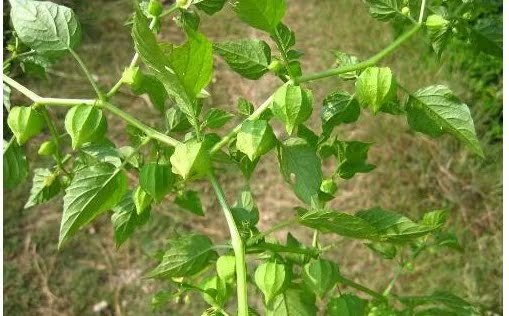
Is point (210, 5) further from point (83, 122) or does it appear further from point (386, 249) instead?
point (386, 249)

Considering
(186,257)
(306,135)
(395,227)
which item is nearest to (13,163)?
(186,257)

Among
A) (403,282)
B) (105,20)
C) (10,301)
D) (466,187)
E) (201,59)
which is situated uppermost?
(201,59)

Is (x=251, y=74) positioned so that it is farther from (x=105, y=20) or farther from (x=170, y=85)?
(x=105, y=20)

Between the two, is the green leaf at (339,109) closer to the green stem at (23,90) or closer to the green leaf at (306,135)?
the green leaf at (306,135)

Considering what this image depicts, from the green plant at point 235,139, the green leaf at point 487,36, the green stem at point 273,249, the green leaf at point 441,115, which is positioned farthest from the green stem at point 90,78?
the green leaf at point 487,36

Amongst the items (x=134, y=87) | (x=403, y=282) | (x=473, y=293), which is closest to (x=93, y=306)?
(x=403, y=282)

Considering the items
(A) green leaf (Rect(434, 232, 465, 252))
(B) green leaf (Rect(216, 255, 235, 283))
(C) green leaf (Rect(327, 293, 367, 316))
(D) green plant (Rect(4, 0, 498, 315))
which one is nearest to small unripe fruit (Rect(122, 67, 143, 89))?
(D) green plant (Rect(4, 0, 498, 315))
